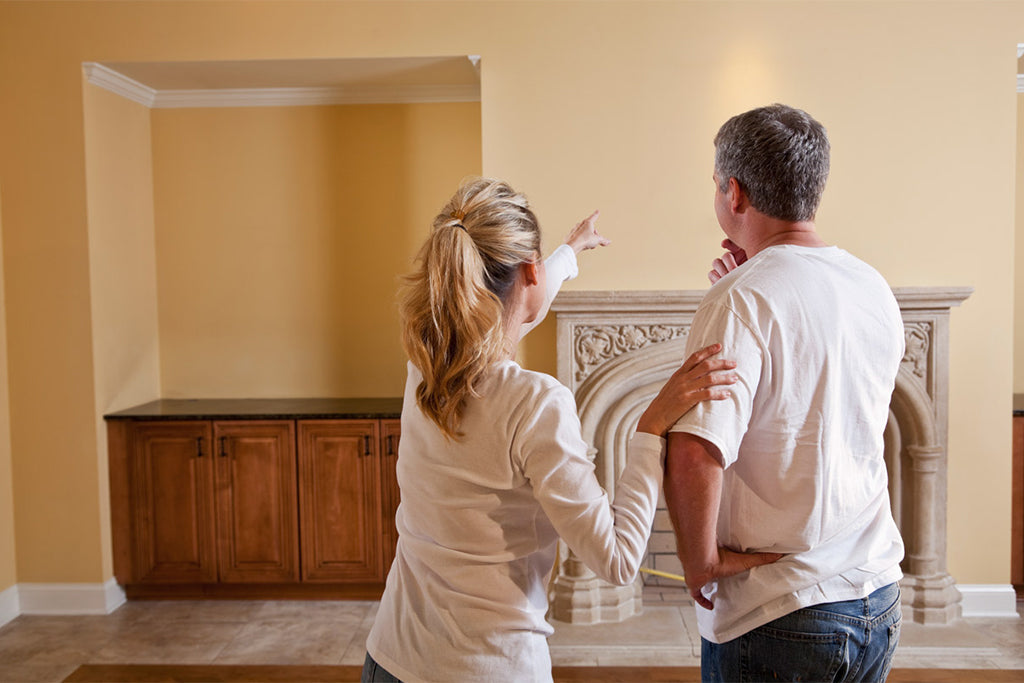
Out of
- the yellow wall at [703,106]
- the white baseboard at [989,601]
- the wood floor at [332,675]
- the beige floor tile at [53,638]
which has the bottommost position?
the beige floor tile at [53,638]

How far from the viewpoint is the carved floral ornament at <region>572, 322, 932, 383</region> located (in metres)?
3.42

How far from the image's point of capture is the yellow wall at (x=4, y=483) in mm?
3711

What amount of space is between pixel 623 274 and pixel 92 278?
2.37m

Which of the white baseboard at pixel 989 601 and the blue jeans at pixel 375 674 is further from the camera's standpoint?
the white baseboard at pixel 989 601

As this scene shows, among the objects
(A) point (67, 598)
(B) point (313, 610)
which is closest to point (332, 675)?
(B) point (313, 610)

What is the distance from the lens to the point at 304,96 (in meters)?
4.21

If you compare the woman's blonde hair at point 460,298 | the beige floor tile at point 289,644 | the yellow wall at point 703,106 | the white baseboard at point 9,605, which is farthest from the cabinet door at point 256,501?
the woman's blonde hair at point 460,298

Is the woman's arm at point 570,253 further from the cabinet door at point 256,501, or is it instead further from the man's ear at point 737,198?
the cabinet door at point 256,501

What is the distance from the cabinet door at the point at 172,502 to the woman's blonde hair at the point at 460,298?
2957 mm

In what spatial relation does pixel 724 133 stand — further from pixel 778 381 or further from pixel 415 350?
pixel 415 350

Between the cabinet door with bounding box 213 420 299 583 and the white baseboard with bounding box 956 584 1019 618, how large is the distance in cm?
300

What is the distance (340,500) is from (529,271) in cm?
281

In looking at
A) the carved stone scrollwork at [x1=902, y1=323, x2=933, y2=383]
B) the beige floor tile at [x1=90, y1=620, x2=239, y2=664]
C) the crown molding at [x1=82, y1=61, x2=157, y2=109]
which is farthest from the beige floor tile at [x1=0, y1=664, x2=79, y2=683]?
the carved stone scrollwork at [x1=902, y1=323, x2=933, y2=383]

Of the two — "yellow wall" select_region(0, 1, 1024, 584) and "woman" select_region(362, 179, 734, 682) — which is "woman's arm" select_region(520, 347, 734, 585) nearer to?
"woman" select_region(362, 179, 734, 682)
